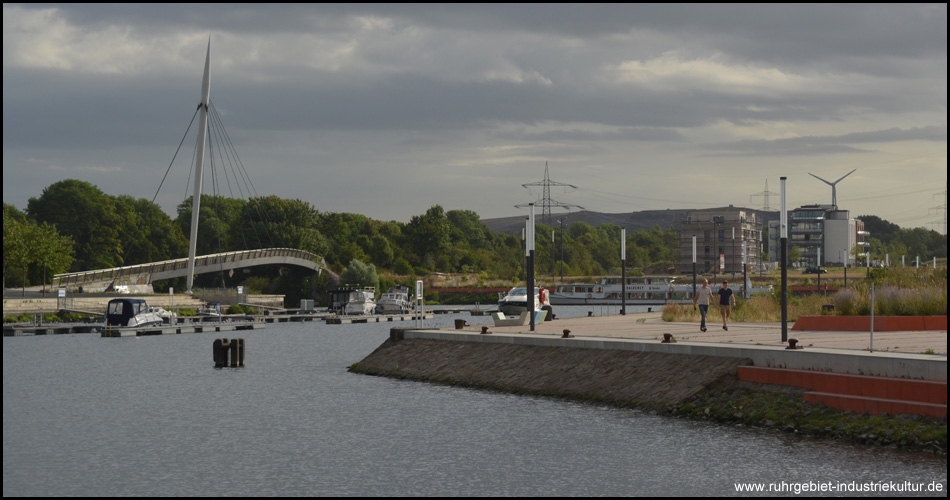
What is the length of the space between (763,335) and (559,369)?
688 cm

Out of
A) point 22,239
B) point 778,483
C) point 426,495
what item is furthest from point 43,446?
point 22,239

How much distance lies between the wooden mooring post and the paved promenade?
1147 centimetres

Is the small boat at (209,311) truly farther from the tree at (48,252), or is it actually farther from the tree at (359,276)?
the tree at (359,276)

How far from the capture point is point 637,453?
21469 mm

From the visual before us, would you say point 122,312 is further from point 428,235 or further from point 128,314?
point 428,235

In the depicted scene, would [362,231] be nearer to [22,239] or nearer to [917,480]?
[22,239]

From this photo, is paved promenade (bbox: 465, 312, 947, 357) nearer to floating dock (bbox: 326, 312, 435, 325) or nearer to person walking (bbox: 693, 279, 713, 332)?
person walking (bbox: 693, 279, 713, 332)

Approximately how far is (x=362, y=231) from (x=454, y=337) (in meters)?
146

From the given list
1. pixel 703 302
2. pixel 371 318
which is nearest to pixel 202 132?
pixel 371 318

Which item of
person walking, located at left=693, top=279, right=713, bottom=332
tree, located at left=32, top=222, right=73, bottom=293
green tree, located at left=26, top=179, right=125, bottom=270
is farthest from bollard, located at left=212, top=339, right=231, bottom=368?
green tree, located at left=26, top=179, right=125, bottom=270

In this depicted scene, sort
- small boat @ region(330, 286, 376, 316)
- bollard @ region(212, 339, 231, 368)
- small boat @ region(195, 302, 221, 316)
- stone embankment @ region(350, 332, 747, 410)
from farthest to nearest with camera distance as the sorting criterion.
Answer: small boat @ region(330, 286, 376, 316), small boat @ region(195, 302, 221, 316), bollard @ region(212, 339, 231, 368), stone embankment @ region(350, 332, 747, 410)

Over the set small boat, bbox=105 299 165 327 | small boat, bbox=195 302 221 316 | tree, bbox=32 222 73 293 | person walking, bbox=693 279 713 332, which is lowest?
small boat, bbox=195 302 221 316

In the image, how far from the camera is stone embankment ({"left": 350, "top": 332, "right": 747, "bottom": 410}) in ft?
90.0

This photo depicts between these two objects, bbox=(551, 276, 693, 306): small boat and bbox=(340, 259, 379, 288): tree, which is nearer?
bbox=(340, 259, 379, 288): tree
